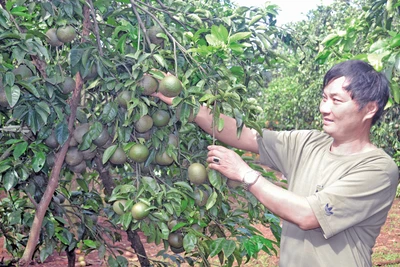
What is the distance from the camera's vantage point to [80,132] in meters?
2.15

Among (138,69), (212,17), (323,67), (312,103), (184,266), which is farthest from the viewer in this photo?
(312,103)

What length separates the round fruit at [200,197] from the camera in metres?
2.16

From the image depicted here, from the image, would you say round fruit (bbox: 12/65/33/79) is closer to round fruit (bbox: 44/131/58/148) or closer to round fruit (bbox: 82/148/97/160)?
round fruit (bbox: 44/131/58/148)

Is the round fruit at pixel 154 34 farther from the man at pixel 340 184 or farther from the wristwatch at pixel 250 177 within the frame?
the wristwatch at pixel 250 177

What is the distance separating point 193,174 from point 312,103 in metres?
10.5

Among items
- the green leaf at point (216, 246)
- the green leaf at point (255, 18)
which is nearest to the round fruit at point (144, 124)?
the green leaf at point (216, 246)

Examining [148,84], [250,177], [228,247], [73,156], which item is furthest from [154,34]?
[228,247]

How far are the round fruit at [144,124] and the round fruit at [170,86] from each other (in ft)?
0.46

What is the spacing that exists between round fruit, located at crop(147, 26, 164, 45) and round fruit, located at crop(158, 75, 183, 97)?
1.03 feet

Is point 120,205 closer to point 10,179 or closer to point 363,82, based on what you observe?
point 10,179

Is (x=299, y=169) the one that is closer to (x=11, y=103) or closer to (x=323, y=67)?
(x=11, y=103)

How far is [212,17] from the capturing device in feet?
8.59

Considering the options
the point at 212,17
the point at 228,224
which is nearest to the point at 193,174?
the point at 228,224

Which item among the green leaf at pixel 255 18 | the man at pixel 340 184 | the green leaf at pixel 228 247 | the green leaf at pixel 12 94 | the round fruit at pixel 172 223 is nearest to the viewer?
the green leaf at pixel 12 94
